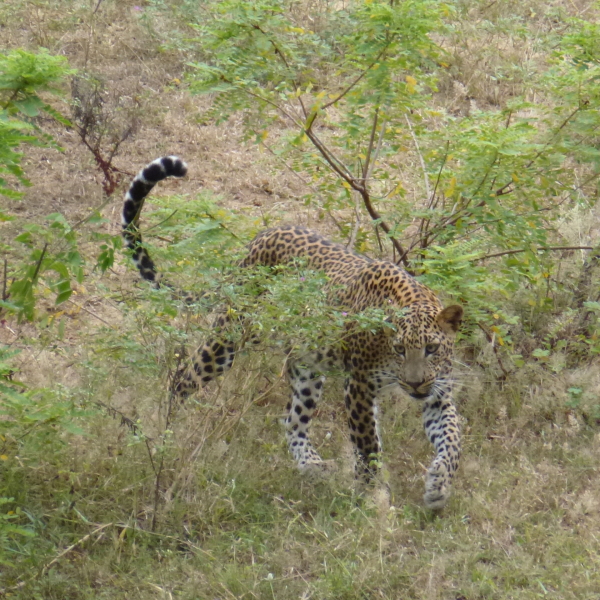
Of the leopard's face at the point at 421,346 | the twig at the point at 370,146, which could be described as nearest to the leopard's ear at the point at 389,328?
the leopard's face at the point at 421,346

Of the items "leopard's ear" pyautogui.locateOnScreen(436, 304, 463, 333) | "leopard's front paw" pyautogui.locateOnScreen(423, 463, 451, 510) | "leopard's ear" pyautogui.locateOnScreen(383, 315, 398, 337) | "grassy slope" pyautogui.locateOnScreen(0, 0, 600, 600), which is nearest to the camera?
"grassy slope" pyautogui.locateOnScreen(0, 0, 600, 600)

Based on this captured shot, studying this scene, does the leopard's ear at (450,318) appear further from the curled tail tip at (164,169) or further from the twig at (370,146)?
the curled tail tip at (164,169)

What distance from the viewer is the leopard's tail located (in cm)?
643

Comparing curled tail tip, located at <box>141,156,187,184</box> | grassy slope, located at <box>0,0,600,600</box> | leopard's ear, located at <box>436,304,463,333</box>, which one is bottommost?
grassy slope, located at <box>0,0,600,600</box>

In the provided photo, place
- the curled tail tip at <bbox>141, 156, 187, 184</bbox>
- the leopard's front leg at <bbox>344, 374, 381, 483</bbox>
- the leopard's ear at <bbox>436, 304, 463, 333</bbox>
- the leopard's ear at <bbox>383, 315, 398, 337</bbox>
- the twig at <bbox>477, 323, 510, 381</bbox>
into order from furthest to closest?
the twig at <bbox>477, 323, 510, 381</bbox> < the curled tail tip at <bbox>141, 156, 187, 184</bbox> < the leopard's front leg at <bbox>344, 374, 381, 483</bbox> < the leopard's ear at <bbox>436, 304, 463, 333</bbox> < the leopard's ear at <bbox>383, 315, 398, 337</bbox>

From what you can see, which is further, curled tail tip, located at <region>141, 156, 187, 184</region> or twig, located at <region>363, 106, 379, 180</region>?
twig, located at <region>363, 106, 379, 180</region>

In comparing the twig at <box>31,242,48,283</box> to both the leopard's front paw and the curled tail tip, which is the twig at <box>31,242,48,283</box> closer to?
the curled tail tip

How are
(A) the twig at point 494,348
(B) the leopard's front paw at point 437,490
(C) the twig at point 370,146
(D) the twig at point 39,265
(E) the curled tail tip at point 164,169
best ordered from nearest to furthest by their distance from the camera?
(D) the twig at point 39,265 → (B) the leopard's front paw at point 437,490 → (E) the curled tail tip at point 164,169 → (C) the twig at point 370,146 → (A) the twig at point 494,348

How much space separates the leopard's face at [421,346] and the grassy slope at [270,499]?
23.3 inches

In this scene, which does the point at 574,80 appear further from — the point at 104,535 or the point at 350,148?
the point at 104,535

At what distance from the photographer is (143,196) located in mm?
6824

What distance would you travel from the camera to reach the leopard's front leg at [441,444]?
18.7 feet

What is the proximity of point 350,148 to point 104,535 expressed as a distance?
354 centimetres

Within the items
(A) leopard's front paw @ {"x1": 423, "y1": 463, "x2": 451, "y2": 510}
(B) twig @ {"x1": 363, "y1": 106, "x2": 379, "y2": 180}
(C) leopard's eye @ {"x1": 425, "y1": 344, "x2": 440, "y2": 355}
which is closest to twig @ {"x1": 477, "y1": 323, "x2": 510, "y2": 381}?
(C) leopard's eye @ {"x1": 425, "y1": 344, "x2": 440, "y2": 355}
